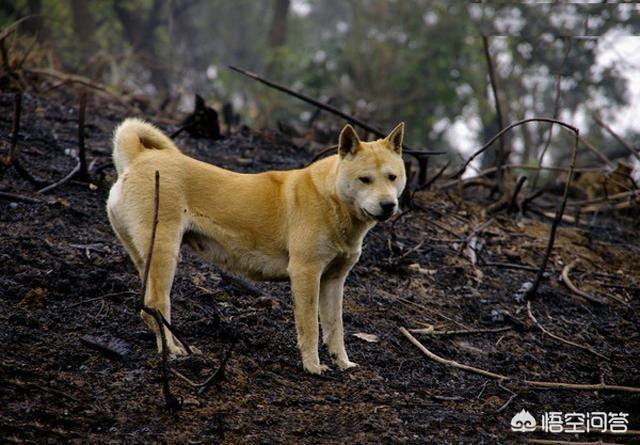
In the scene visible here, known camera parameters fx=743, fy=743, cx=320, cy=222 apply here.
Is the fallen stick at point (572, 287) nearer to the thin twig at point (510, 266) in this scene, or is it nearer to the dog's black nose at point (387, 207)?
the thin twig at point (510, 266)

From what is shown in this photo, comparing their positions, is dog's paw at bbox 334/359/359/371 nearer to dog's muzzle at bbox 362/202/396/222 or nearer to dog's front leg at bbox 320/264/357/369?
dog's front leg at bbox 320/264/357/369

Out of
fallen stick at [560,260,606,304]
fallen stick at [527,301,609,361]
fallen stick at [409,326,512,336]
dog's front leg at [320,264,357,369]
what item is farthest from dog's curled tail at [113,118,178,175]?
fallen stick at [560,260,606,304]

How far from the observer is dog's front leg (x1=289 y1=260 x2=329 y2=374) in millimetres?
4910

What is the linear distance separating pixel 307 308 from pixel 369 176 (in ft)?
3.16

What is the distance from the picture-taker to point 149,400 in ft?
13.5

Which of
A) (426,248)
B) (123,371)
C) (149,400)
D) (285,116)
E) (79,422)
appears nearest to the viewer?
(79,422)

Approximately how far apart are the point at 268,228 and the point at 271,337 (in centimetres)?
83

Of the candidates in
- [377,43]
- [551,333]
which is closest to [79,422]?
[551,333]

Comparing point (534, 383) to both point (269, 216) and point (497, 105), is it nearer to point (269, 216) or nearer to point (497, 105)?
point (269, 216)

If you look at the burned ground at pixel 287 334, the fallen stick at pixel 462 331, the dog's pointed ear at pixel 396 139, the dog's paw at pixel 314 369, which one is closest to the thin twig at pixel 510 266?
the burned ground at pixel 287 334

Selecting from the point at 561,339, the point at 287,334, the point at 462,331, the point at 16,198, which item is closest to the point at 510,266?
the point at 561,339

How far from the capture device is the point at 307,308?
4.92 metres

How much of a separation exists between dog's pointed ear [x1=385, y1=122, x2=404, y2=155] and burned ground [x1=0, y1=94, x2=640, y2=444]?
4.93ft

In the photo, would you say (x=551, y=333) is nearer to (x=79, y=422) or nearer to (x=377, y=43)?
(x=79, y=422)
